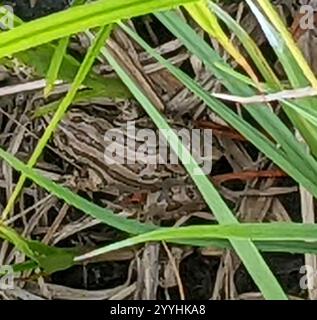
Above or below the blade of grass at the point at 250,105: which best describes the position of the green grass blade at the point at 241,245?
below

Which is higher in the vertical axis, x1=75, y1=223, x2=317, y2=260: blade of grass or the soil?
the soil

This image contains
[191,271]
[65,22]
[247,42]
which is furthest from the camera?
[191,271]

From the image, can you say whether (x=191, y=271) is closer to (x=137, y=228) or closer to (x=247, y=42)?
(x=137, y=228)

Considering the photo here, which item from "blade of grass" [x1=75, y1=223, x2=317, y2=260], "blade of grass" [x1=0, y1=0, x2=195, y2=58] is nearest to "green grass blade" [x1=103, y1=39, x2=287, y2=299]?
"blade of grass" [x1=75, y1=223, x2=317, y2=260]

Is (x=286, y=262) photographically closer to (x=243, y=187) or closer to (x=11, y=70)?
(x=243, y=187)

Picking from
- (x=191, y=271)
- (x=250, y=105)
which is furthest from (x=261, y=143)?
(x=191, y=271)

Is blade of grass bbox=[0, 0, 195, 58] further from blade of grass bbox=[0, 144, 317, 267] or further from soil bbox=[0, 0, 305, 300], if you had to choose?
soil bbox=[0, 0, 305, 300]

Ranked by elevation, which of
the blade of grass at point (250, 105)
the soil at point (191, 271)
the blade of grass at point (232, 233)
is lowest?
the blade of grass at point (232, 233)

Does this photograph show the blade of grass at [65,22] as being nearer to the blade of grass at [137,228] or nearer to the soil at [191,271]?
the blade of grass at [137,228]

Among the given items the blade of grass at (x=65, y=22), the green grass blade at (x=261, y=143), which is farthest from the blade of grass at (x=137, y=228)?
the blade of grass at (x=65, y=22)
